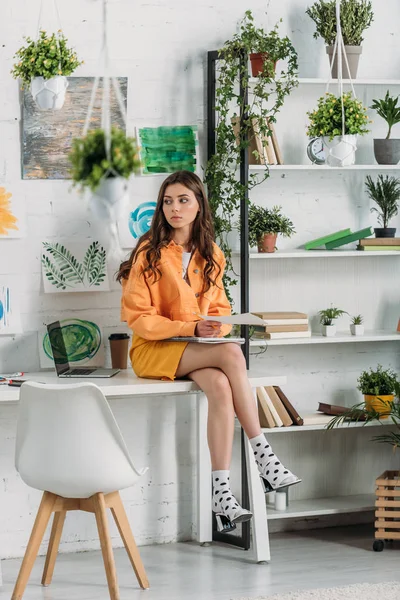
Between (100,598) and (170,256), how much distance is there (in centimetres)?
133

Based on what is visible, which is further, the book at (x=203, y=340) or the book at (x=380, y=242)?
the book at (x=380, y=242)

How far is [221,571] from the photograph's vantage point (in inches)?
151

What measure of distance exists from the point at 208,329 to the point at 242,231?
60 cm

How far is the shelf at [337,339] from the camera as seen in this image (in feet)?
13.8

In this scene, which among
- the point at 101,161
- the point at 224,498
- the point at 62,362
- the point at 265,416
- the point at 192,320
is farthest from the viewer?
the point at 265,416

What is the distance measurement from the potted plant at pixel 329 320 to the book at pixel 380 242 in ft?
1.11

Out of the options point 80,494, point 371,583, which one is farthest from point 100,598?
point 371,583

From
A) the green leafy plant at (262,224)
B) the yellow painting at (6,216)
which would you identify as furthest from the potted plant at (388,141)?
the yellow painting at (6,216)

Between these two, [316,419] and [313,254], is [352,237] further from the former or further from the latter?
[316,419]

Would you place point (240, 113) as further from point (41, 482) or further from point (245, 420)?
point (41, 482)

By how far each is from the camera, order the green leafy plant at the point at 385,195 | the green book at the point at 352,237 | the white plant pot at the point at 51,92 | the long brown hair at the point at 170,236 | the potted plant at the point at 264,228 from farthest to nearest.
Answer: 1. the green leafy plant at the point at 385,195
2. the green book at the point at 352,237
3. the potted plant at the point at 264,228
4. the long brown hair at the point at 170,236
5. the white plant pot at the point at 51,92

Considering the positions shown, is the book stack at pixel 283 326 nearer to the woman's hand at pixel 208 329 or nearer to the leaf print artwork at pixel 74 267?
the woman's hand at pixel 208 329

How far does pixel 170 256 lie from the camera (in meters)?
3.82

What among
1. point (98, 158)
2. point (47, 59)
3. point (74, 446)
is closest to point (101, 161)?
point (98, 158)
